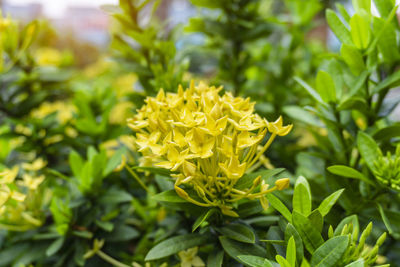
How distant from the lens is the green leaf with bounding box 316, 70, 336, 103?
1.83ft

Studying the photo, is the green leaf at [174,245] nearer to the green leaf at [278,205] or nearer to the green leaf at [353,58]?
the green leaf at [278,205]

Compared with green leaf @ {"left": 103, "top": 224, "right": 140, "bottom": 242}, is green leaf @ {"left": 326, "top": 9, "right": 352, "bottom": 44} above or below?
above

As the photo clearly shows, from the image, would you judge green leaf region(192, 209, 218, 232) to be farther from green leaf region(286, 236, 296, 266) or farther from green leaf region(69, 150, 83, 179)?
green leaf region(69, 150, 83, 179)

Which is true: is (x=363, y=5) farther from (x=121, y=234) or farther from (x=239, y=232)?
(x=121, y=234)

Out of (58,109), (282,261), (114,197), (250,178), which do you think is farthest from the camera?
(58,109)

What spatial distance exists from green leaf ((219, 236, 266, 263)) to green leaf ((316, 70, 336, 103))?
29cm

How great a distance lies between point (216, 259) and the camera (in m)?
0.49

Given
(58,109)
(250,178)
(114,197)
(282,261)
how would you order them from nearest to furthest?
1. (282,261)
2. (250,178)
3. (114,197)
4. (58,109)

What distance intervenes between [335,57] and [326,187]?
0.81ft

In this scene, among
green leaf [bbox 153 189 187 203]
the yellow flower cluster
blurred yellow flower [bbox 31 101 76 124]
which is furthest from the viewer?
blurred yellow flower [bbox 31 101 76 124]

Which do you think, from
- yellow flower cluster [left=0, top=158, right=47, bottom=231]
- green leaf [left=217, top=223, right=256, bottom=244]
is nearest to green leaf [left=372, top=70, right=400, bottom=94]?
green leaf [left=217, top=223, right=256, bottom=244]

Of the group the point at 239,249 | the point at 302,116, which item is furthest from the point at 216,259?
the point at 302,116

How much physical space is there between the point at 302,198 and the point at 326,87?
22 centimetres

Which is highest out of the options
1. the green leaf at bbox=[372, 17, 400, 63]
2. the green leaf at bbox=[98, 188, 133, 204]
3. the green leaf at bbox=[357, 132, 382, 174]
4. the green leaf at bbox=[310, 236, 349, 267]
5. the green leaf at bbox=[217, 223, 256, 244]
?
the green leaf at bbox=[372, 17, 400, 63]
